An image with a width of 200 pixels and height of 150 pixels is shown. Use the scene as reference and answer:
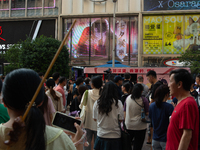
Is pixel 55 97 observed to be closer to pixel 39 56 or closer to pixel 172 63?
pixel 39 56

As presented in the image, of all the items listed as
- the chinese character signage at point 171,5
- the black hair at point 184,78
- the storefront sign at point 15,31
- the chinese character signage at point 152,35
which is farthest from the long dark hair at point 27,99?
the storefront sign at point 15,31

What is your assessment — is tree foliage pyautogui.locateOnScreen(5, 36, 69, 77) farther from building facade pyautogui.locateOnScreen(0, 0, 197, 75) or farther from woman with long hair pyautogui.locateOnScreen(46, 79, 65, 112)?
woman with long hair pyautogui.locateOnScreen(46, 79, 65, 112)

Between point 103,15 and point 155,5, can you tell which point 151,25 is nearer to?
point 155,5

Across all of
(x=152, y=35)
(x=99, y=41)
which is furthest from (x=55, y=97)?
(x=152, y=35)

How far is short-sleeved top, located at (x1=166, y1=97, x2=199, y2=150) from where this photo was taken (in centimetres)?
226

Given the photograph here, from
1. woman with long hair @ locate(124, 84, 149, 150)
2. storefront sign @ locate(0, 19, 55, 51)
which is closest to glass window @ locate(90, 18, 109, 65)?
storefront sign @ locate(0, 19, 55, 51)

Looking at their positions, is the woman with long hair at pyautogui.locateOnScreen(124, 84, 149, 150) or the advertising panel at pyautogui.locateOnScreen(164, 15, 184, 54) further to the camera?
the advertising panel at pyautogui.locateOnScreen(164, 15, 184, 54)

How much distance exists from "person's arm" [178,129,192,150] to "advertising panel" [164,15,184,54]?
75.0 feet

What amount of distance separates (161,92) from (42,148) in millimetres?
3011

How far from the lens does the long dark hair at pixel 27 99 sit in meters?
1.16

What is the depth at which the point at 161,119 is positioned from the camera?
3.67 m

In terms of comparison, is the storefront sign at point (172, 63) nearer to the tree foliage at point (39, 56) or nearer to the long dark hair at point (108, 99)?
the tree foliage at point (39, 56)

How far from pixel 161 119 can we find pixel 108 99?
0.92 meters

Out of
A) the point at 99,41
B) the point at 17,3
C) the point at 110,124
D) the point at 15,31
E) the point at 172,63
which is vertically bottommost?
the point at 110,124
